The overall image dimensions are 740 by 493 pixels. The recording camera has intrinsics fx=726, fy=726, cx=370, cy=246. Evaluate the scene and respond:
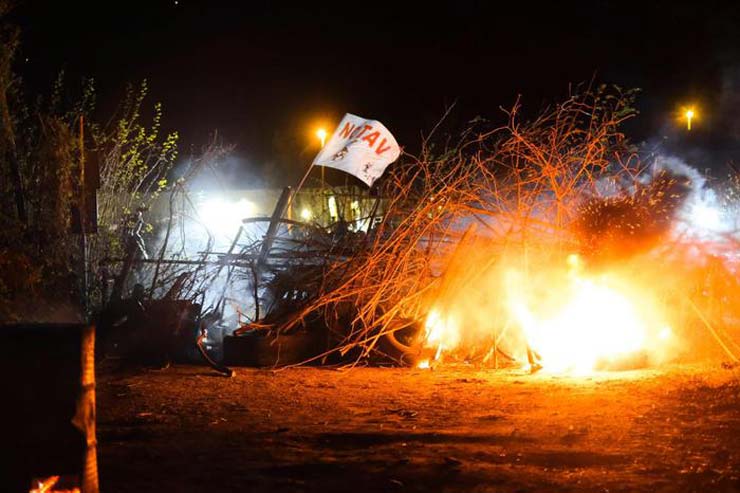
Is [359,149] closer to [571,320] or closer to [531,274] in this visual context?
[531,274]

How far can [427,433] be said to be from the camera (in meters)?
5.99

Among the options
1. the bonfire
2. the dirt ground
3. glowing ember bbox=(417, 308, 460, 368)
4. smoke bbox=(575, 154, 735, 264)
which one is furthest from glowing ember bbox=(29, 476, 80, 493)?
smoke bbox=(575, 154, 735, 264)

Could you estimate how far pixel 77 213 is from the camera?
10617 millimetres

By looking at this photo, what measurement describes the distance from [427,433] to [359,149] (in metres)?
6.75

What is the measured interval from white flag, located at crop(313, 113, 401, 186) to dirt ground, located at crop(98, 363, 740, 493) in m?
4.02

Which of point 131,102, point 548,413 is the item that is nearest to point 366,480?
point 548,413

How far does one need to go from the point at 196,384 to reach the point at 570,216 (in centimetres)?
555

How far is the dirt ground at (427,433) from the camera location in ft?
15.4

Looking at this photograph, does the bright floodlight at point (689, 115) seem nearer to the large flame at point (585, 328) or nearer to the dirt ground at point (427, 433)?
the large flame at point (585, 328)

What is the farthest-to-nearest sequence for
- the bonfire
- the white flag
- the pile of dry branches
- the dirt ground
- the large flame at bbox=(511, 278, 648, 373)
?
the white flag → the pile of dry branches → the bonfire → the large flame at bbox=(511, 278, 648, 373) → the dirt ground

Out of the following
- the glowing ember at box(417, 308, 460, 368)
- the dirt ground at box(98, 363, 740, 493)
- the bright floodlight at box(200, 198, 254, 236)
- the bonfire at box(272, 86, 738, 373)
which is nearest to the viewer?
the dirt ground at box(98, 363, 740, 493)

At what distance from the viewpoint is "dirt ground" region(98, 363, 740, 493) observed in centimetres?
471

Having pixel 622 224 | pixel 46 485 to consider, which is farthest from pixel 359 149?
pixel 46 485

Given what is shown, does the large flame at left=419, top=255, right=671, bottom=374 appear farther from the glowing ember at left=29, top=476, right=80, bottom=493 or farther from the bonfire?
the glowing ember at left=29, top=476, right=80, bottom=493
